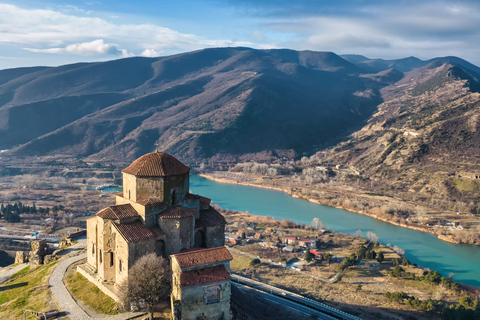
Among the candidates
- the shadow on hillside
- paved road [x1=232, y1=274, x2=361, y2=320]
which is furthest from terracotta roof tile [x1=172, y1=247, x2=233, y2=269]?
paved road [x1=232, y1=274, x2=361, y2=320]

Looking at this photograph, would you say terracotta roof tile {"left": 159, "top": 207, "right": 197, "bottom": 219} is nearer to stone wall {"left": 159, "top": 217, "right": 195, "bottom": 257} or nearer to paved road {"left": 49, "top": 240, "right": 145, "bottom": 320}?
stone wall {"left": 159, "top": 217, "right": 195, "bottom": 257}

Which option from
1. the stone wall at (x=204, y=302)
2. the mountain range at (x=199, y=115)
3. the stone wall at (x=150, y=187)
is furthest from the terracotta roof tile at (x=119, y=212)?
the mountain range at (x=199, y=115)

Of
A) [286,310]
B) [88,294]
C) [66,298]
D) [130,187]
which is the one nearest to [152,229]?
[130,187]

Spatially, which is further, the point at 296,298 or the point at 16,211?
the point at 16,211

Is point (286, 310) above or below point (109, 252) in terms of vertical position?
below

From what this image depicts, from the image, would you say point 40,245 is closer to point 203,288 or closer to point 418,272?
point 203,288

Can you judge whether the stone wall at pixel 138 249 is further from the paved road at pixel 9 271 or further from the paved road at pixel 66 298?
the paved road at pixel 9 271

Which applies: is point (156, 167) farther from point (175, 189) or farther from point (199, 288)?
point (199, 288)

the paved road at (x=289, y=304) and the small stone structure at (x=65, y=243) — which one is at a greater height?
the small stone structure at (x=65, y=243)
